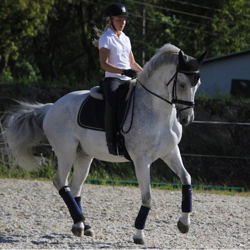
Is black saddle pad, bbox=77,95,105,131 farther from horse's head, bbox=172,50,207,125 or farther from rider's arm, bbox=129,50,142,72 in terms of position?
horse's head, bbox=172,50,207,125

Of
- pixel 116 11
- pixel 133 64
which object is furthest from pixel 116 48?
pixel 133 64

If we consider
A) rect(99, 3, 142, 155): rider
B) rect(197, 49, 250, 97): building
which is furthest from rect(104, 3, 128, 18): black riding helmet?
rect(197, 49, 250, 97): building

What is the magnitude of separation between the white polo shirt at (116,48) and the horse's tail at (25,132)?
1.50m

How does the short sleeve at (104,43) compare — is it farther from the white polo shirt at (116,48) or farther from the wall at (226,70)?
the wall at (226,70)

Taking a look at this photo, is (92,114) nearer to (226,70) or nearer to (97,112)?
(97,112)

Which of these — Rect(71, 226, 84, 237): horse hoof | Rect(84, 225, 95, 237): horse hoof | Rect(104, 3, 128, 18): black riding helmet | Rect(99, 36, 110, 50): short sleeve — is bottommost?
Rect(84, 225, 95, 237): horse hoof

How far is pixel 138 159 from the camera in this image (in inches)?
260

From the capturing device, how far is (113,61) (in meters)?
6.93

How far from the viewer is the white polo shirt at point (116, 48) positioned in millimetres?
6828

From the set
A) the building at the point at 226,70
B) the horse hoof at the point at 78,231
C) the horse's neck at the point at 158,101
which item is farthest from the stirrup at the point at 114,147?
the building at the point at 226,70

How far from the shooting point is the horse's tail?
7938 mm

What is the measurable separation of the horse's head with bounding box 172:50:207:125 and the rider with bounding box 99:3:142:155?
79 cm

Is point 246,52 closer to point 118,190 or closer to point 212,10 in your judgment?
point 212,10

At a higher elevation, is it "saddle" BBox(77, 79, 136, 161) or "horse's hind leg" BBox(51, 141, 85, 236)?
"saddle" BBox(77, 79, 136, 161)
